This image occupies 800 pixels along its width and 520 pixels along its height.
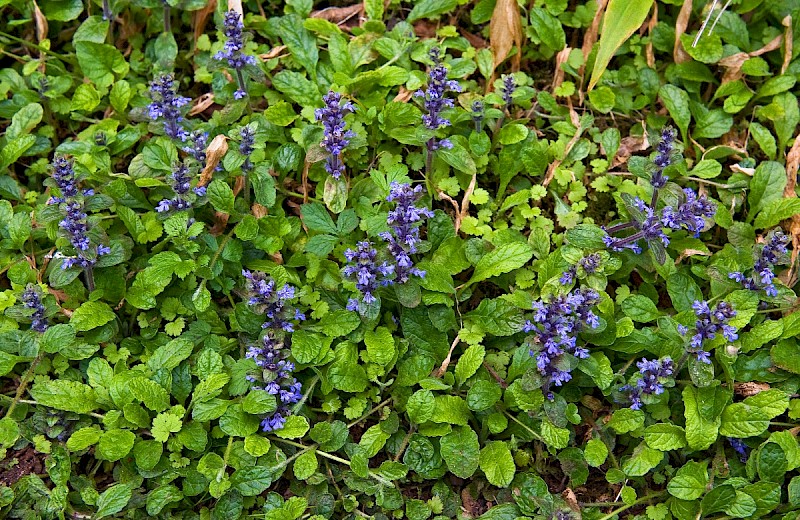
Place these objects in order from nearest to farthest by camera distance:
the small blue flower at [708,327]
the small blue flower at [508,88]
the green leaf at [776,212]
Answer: the small blue flower at [708,327]
the green leaf at [776,212]
the small blue flower at [508,88]

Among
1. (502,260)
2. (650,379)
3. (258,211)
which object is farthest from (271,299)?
(650,379)

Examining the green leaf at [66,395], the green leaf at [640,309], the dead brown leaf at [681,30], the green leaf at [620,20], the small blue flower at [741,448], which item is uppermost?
the green leaf at [620,20]

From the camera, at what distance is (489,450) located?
3998 mm

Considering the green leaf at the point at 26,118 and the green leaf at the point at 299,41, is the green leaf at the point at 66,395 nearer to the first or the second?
the green leaf at the point at 26,118

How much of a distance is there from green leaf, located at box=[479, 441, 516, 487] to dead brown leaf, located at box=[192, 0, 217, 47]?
11.4ft

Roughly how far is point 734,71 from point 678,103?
0.52 metres

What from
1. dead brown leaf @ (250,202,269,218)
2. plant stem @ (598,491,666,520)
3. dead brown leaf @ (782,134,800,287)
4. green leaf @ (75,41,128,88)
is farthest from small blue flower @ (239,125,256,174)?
dead brown leaf @ (782,134,800,287)

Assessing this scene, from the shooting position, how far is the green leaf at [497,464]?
3871 mm

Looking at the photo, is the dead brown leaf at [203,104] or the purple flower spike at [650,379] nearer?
the purple flower spike at [650,379]

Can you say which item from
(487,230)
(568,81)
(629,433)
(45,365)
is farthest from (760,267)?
(45,365)

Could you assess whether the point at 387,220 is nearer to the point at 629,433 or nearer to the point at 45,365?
the point at 629,433

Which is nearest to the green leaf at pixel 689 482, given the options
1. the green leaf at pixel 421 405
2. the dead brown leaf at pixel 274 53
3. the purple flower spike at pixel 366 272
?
the green leaf at pixel 421 405

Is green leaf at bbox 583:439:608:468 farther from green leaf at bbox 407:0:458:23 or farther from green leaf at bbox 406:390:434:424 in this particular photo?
green leaf at bbox 407:0:458:23

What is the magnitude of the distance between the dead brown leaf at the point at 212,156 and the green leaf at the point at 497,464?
226 centimetres
